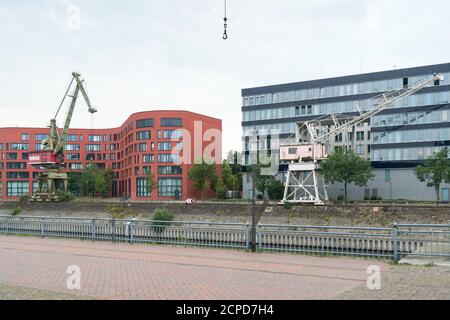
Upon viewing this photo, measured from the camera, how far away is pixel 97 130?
11950 centimetres

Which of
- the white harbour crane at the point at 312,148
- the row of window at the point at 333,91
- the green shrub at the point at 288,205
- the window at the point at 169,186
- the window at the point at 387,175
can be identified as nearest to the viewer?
the green shrub at the point at 288,205

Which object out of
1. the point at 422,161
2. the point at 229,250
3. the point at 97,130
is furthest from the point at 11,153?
the point at 229,250

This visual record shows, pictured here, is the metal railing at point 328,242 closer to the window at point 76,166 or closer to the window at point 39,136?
the window at point 76,166

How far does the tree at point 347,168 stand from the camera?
6291 cm

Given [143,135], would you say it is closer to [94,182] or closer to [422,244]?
[94,182]

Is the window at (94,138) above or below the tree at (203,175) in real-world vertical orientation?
above

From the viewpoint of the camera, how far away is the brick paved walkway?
385 inches

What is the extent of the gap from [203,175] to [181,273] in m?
70.3

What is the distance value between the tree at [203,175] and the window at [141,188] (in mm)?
11167

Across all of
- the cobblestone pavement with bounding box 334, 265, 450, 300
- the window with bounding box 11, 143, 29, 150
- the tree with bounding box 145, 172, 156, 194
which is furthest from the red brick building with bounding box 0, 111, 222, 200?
the cobblestone pavement with bounding box 334, 265, 450, 300

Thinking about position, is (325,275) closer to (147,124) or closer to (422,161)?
(422,161)

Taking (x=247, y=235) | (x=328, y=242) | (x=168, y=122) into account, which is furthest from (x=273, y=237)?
(x=168, y=122)

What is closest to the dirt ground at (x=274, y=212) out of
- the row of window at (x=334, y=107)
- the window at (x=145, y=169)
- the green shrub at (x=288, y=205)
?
the green shrub at (x=288, y=205)

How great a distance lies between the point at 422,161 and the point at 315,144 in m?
17.4
